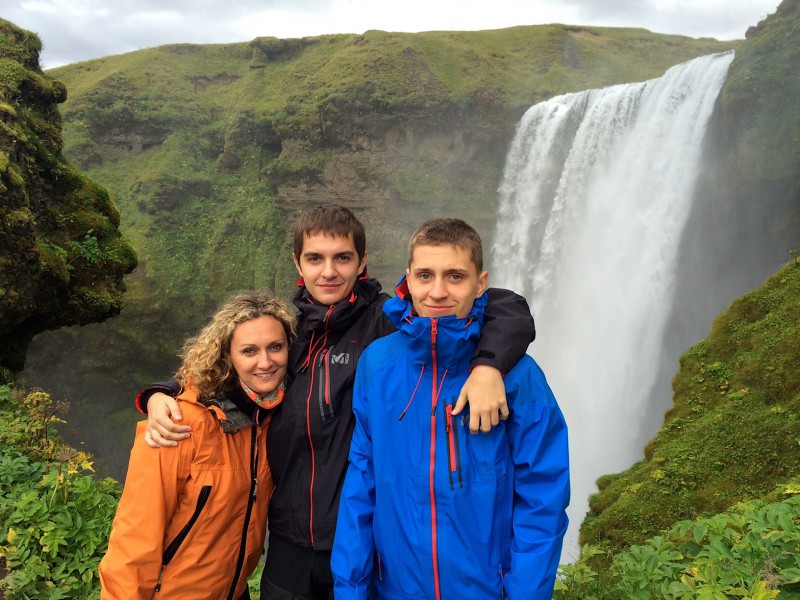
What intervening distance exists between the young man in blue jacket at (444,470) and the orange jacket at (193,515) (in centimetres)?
64

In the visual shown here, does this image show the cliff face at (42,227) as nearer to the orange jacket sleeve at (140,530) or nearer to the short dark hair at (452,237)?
the orange jacket sleeve at (140,530)

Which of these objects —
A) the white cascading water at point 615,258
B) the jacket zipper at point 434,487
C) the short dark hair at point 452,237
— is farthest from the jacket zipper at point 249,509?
the white cascading water at point 615,258

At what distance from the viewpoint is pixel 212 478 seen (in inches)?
111

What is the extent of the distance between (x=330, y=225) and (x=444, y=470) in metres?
1.53

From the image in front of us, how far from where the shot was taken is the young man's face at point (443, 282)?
2607 mm

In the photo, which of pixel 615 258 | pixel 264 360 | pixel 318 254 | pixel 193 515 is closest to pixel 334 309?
pixel 318 254

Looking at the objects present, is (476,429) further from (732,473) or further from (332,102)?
(332,102)

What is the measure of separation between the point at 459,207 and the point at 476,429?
3040 centimetres

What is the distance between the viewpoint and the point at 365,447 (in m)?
2.73

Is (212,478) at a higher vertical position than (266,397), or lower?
lower

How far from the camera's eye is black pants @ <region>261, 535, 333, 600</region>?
113 inches

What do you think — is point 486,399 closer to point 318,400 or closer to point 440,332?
point 440,332

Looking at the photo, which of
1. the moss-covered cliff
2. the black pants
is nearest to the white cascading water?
the moss-covered cliff

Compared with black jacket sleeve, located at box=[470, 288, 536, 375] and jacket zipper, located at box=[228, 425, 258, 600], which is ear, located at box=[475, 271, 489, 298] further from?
jacket zipper, located at box=[228, 425, 258, 600]
